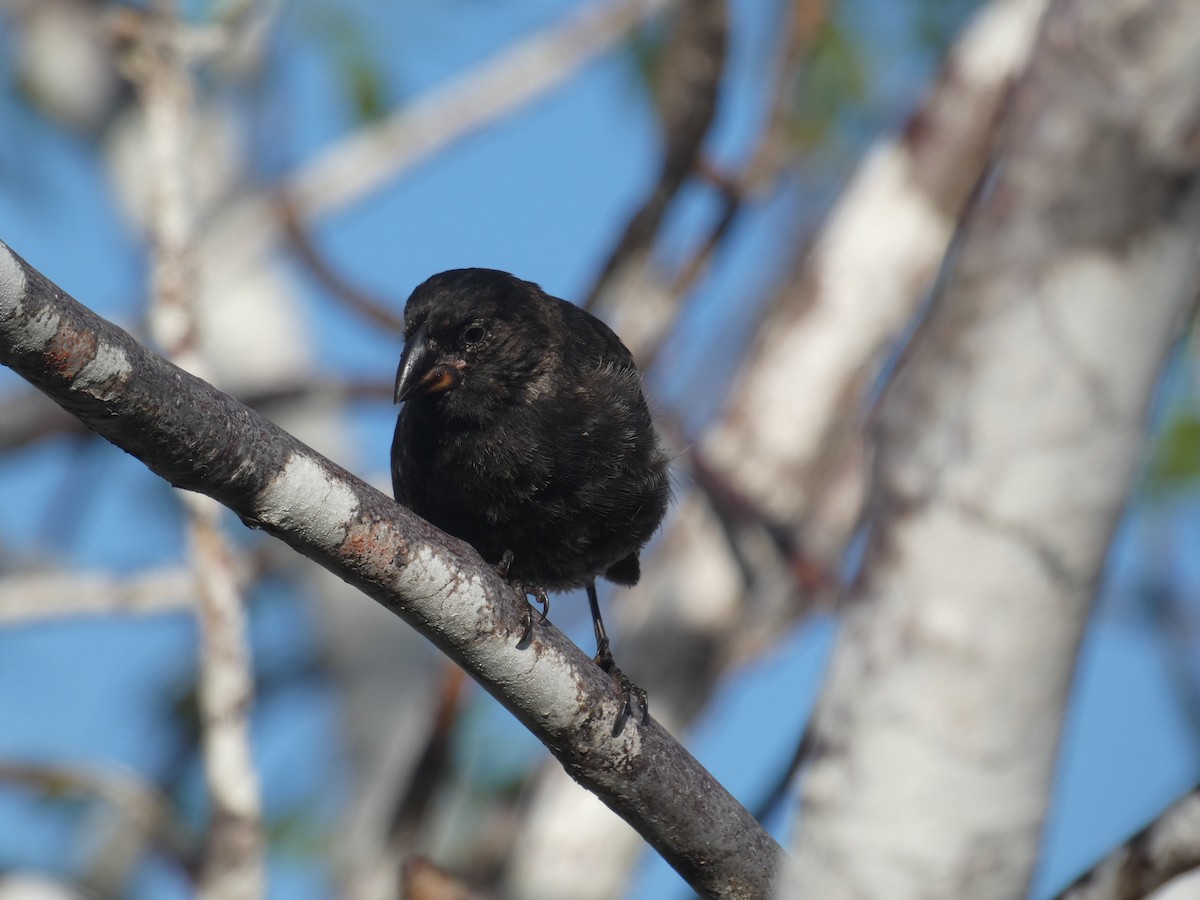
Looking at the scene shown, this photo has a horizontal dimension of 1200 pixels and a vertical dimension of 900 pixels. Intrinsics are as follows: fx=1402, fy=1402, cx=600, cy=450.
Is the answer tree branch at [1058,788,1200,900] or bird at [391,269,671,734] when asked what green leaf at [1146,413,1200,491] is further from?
tree branch at [1058,788,1200,900]

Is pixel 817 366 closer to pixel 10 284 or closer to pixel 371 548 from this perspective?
pixel 371 548

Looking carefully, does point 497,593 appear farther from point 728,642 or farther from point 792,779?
point 728,642

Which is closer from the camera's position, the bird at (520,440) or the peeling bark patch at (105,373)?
the peeling bark patch at (105,373)

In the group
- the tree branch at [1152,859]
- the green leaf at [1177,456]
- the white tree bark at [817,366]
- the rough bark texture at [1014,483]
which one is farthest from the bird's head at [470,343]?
the green leaf at [1177,456]

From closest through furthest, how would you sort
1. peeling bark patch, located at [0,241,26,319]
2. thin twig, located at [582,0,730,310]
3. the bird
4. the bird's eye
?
peeling bark patch, located at [0,241,26,319], the bird, the bird's eye, thin twig, located at [582,0,730,310]

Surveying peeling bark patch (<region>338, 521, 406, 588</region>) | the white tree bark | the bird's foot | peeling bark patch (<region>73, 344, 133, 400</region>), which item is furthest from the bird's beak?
the white tree bark

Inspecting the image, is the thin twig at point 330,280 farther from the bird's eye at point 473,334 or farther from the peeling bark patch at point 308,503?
the peeling bark patch at point 308,503

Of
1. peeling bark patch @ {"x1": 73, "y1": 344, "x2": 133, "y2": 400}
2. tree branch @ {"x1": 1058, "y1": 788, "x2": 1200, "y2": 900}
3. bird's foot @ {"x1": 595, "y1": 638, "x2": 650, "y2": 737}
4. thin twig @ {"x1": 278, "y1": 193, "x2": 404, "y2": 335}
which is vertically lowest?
tree branch @ {"x1": 1058, "y1": 788, "x2": 1200, "y2": 900}

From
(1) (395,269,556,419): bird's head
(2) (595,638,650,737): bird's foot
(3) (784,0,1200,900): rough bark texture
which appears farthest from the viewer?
(1) (395,269,556,419): bird's head
